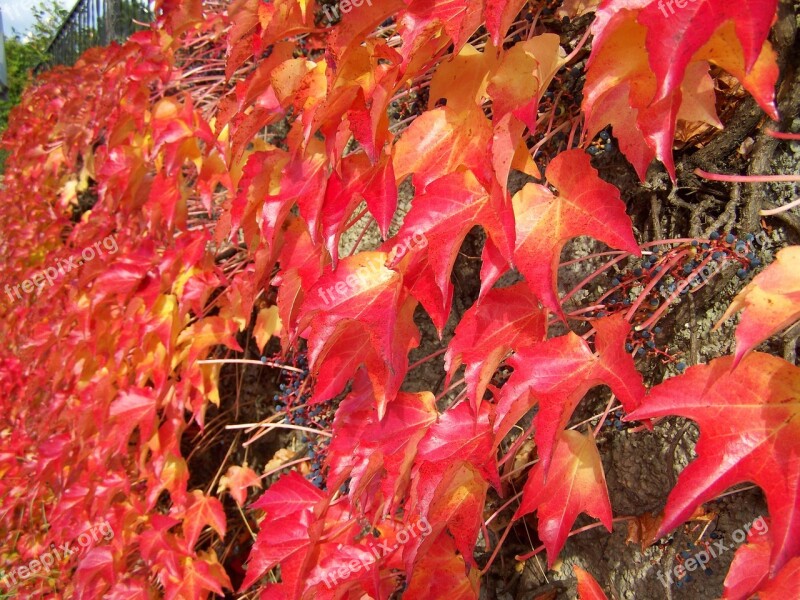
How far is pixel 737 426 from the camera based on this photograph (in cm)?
49

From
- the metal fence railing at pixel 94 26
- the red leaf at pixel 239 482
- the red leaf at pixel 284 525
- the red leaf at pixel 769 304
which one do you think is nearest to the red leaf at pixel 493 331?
the red leaf at pixel 769 304

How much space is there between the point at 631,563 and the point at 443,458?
1.19ft

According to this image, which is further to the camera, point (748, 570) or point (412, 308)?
point (412, 308)

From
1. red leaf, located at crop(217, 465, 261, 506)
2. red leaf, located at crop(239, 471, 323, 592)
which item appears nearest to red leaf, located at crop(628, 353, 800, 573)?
red leaf, located at crop(239, 471, 323, 592)

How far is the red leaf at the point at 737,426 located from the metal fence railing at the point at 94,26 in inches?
126

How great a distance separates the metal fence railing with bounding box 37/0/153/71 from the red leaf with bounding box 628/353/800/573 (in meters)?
3.19

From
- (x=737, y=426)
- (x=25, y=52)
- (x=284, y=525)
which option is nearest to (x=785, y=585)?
(x=737, y=426)

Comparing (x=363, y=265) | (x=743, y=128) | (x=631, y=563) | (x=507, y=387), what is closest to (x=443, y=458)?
(x=507, y=387)

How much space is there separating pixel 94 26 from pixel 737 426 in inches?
192

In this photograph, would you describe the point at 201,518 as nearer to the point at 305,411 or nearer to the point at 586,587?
the point at 305,411

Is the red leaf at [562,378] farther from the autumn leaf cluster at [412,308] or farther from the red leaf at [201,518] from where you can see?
the red leaf at [201,518]

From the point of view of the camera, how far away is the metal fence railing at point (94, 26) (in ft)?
11.4

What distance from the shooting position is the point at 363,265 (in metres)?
0.73

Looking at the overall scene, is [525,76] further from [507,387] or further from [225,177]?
[225,177]
